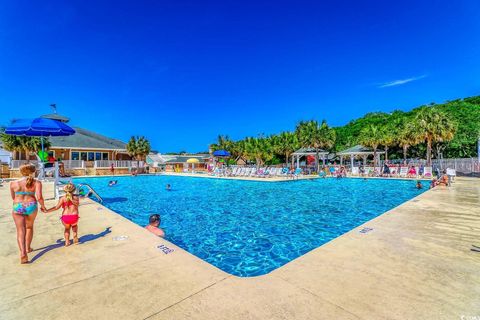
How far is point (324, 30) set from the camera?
30.0 meters

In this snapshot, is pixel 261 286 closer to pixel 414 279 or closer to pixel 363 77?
pixel 414 279

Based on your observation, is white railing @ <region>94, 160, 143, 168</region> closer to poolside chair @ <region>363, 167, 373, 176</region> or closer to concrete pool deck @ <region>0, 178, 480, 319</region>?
poolside chair @ <region>363, 167, 373, 176</region>

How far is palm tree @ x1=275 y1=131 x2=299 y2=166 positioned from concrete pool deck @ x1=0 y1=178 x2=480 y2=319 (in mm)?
31954

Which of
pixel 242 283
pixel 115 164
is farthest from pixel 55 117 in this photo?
pixel 242 283

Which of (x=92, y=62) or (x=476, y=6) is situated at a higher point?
(x=92, y=62)

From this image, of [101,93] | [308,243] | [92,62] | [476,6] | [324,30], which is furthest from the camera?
[101,93]

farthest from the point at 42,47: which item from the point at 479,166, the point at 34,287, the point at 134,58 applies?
the point at 479,166

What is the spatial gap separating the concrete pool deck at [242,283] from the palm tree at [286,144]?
32.0 metres

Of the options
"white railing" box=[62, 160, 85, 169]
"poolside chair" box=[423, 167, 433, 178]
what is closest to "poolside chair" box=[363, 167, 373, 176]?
"poolside chair" box=[423, 167, 433, 178]

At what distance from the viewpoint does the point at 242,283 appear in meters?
2.56

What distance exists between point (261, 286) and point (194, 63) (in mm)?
43175

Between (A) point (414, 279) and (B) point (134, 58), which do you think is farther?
(B) point (134, 58)

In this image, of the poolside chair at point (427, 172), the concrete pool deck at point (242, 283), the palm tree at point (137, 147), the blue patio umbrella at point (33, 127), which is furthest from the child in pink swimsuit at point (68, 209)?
the palm tree at point (137, 147)

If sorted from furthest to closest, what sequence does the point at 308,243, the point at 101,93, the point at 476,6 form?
the point at 101,93 → the point at 476,6 → the point at 308,243
